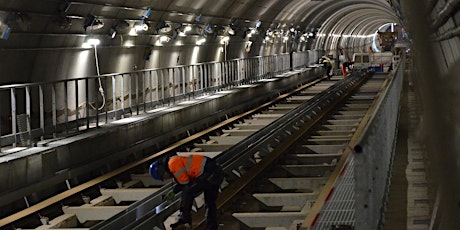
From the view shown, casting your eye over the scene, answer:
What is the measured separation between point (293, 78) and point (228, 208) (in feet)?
103

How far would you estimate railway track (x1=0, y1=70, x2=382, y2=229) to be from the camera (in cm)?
1002

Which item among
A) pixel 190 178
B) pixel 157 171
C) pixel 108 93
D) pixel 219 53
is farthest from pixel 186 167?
pixel 219 53

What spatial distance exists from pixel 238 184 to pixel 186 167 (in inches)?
175

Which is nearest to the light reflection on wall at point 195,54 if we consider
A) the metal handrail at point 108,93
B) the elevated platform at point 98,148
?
the metal handrail at point 108,93

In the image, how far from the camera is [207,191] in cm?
849

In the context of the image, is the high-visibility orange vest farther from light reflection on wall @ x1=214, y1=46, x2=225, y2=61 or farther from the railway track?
light reflection on wall @ x1=214, y1=46, x2=225, y2=61

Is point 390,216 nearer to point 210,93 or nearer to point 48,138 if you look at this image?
point 48,138

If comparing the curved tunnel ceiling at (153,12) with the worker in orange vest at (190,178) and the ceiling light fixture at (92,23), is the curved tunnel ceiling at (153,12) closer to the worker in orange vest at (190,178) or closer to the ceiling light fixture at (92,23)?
the ceiling light fixture at (92,23)

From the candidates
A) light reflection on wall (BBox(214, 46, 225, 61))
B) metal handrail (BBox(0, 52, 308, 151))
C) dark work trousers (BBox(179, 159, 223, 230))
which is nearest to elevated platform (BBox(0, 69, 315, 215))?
metal handrail (BBox(0, 52, 308, 151))

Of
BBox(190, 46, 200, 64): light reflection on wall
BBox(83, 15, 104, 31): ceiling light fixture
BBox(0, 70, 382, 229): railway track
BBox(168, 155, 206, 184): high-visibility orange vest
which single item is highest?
BBox(83, 15, 104, 31): ceiling light fixture

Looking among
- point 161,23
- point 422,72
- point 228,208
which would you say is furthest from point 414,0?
point 161,23

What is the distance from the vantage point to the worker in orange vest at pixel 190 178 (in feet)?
26.2

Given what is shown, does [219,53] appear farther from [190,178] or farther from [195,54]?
[190,178]

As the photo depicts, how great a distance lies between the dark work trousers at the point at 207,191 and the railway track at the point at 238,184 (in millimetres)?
422
